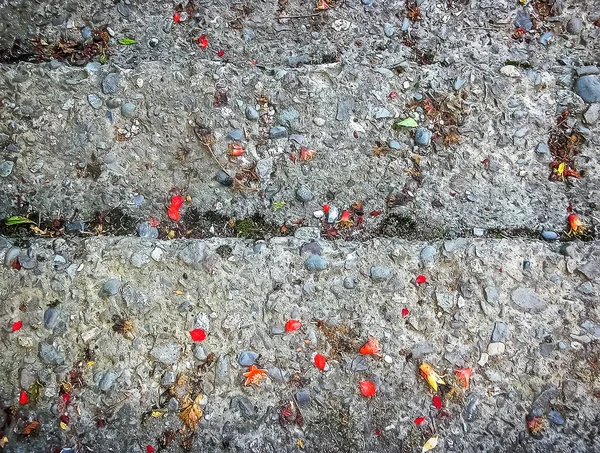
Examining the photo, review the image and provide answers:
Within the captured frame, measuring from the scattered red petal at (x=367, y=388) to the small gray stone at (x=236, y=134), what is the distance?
1.54 metres

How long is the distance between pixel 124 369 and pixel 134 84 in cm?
163

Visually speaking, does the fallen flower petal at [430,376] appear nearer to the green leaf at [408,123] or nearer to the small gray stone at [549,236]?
the small gray stone at [549,236]

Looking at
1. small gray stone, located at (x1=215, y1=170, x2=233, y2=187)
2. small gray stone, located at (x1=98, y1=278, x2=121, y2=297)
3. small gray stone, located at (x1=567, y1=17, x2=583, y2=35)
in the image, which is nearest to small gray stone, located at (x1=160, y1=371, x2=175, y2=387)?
small gray stone, located at (x1=98, y1=278, x2=121, y2=297)

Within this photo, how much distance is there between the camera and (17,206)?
10.4ft

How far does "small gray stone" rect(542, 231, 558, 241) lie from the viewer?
3107mm

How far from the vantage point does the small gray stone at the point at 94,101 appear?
323cm

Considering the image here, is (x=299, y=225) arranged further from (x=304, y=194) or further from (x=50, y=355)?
(x=50, y=355)

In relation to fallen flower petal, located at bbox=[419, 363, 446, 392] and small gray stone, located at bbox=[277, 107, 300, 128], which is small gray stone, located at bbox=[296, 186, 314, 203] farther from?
fallen flower petal, located at bbox=[419, 363, 446, 392]

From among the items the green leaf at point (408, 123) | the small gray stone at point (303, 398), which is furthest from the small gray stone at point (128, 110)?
the small gray stone at point (303, 398)

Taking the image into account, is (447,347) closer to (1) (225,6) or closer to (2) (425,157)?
(2) (425,157)

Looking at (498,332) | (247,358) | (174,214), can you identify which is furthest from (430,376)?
(174,214)

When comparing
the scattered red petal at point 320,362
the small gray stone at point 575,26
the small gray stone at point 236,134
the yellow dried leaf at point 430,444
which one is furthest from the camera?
the small gray stone at point 575,26

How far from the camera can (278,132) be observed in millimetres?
3242

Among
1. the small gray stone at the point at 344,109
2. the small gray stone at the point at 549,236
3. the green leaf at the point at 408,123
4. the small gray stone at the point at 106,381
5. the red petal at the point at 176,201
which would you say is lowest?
the small gray stone at the point at 106,381
